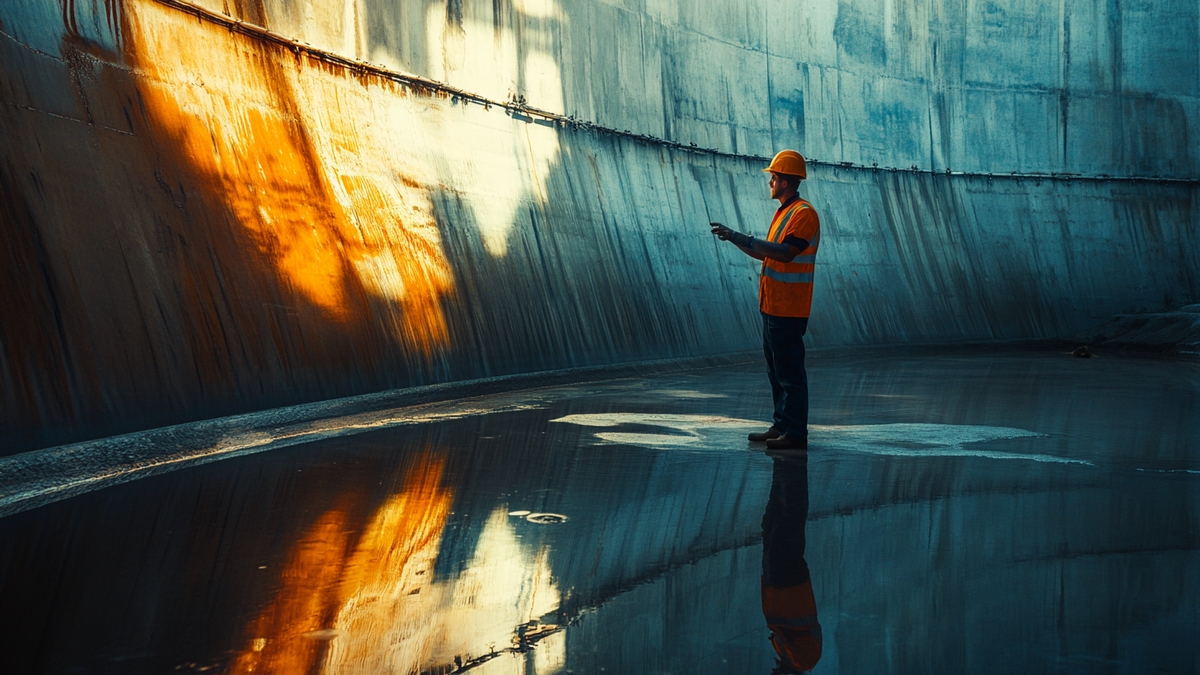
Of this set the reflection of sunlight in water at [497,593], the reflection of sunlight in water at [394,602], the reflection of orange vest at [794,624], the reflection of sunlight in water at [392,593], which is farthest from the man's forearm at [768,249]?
the reflection of orange vest at [794,624]

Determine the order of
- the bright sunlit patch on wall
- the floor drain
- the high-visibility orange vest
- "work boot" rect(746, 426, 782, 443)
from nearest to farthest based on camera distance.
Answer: the floor drain, "work boot" rect(746, 426, 782, 443), the high-visibility orange vest, the bright sunlit patch on wall

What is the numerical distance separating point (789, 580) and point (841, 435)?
12.2 feet

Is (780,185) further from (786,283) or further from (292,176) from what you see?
(292,176)

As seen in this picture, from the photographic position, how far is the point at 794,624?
3.02 metres

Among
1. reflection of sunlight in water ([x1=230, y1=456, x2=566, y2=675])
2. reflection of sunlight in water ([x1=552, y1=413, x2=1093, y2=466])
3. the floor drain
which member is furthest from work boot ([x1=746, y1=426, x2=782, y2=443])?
reflection of sunlight in water ([x1=230, y1=456, x2=566, y2=675])

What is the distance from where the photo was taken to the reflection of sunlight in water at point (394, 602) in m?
2.74

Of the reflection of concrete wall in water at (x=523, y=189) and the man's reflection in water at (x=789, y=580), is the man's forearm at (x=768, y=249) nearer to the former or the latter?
the man's reflection in water at (x=789, y=580)

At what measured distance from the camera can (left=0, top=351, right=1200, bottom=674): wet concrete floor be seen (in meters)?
2.80

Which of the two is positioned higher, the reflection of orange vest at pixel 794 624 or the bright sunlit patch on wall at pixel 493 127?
the bright sunlit patch on wall at pixel 493 127

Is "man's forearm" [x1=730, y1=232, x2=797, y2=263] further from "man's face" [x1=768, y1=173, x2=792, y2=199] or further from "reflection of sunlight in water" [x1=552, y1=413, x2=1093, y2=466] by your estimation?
"reflection of sunlight in water" [x1=552, y1=413, x2=1093, y2=466]

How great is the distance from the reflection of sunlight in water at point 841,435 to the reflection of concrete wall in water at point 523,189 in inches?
84.2

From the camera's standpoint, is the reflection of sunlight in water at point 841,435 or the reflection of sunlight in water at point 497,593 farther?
the reflection of sunlight in water at point 841,435

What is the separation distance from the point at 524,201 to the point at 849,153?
9.90 meters

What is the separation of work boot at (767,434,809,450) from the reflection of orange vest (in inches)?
115
